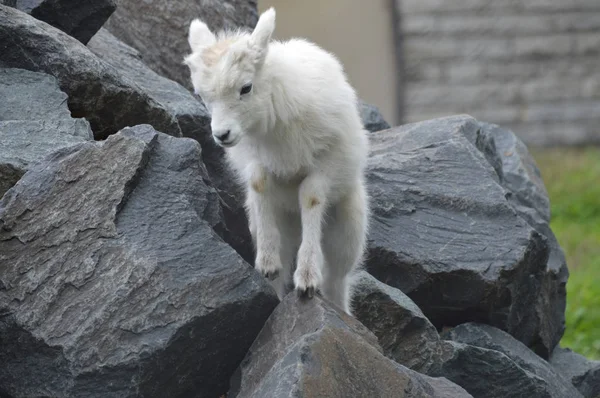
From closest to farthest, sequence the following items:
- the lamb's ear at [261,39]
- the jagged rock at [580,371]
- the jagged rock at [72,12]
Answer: the lamb's ear at [261,39] < the jagged rock at [72,12] < the jagged rock at [580,371]

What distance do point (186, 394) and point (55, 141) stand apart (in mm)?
1548

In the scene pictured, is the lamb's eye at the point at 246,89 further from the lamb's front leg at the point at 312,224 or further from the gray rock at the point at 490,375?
the gray rock at the point at 490,375

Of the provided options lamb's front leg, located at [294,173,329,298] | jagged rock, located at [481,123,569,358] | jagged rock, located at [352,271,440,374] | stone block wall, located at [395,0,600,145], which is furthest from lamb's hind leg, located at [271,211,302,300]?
stone block wall, located at [395,0,600,145]

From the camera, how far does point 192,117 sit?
6.82 m

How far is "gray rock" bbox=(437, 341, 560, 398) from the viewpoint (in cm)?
614

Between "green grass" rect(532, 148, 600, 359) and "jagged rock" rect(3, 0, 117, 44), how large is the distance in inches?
205

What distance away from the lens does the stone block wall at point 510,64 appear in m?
15.6

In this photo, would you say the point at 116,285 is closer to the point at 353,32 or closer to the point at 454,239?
the point at 454,239

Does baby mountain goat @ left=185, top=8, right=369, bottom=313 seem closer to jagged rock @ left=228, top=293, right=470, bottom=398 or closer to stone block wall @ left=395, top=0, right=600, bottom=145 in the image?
jagged rock @ left=228, top=293, right=470, bottom=398

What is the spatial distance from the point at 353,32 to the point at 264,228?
10017mm

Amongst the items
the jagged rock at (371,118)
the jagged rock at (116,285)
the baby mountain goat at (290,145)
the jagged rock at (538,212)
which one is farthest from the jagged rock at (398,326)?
the jagged rock at (371,118)

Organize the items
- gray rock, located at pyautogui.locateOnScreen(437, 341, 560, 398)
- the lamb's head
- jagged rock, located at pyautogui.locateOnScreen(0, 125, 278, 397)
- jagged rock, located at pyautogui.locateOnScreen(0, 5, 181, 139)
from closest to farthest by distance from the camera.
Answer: jagged rock, located at pyautogui.locateOnScreen(0, 125, 278, 397) < the lamb's head < gray rock, located at pyautogui.locateOnScreen(437, 341, 560, 398) < jagged rock, located at pyautogui.locateOnScreen(0, 5, 181, 139)

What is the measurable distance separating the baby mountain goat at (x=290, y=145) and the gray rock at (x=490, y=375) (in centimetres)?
82

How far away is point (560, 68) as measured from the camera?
1597 cm
